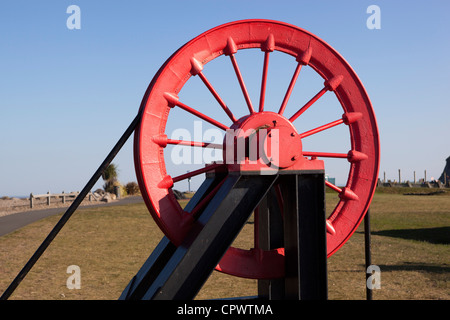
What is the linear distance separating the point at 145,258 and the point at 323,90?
6.17 meters

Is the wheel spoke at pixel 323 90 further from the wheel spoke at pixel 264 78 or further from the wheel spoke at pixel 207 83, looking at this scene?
the wheel spoke at pixel 207 83

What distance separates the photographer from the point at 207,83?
460 cm

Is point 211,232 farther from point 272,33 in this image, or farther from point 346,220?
point 272,33

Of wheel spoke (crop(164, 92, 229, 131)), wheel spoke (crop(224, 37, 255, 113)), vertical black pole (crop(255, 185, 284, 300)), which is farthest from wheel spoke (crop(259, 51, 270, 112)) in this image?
vertical black pole (crop(255, 185, 284, 300))

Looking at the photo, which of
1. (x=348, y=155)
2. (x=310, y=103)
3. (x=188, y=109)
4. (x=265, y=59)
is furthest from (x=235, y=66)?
(x=348, y=155)

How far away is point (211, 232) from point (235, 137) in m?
1.02

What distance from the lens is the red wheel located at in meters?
4.33

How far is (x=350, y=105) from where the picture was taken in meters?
4.86

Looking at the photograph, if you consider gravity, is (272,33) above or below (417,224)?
above

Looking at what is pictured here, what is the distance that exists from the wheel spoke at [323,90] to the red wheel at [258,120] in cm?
1

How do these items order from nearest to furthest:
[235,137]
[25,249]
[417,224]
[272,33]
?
[235,137], [272,33], [25,249], [417,224]

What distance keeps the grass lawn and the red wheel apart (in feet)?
7.37

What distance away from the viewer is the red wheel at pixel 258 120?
4328mm
